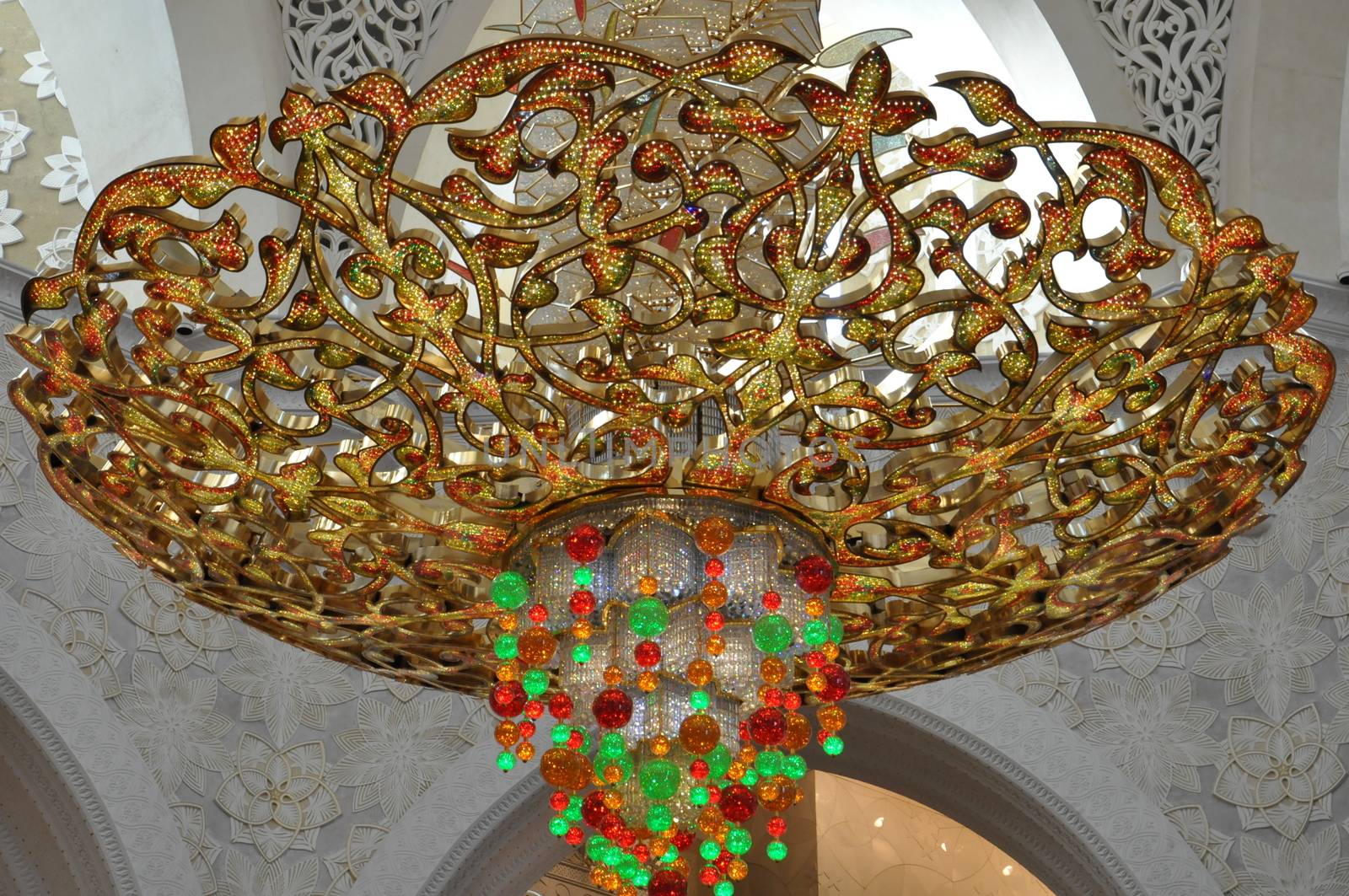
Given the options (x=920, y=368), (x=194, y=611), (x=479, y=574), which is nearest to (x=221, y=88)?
(x=194, y=611)

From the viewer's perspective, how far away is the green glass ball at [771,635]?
8.36 ft

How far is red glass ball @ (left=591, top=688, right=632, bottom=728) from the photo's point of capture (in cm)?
251

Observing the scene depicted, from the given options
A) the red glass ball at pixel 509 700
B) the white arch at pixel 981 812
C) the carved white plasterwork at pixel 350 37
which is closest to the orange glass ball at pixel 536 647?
the red glass ball at pixel 509 700

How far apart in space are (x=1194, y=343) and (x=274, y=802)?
3.91 m

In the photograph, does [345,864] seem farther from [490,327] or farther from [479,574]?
[490,327]

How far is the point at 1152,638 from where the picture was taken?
5512 millimetres

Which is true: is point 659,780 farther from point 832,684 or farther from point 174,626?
point 174,626

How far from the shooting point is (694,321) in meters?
2.32

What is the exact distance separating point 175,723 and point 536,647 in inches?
125

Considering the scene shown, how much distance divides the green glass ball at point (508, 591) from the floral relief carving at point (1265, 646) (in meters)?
3.56

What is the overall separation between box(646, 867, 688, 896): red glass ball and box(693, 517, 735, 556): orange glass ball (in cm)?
59

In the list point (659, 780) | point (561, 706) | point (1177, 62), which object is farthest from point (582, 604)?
point (1177, 62)

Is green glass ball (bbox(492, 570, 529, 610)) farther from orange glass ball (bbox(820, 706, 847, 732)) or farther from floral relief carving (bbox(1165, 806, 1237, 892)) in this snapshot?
floral relief carving (bbox(1165, 806, 1237, 892))

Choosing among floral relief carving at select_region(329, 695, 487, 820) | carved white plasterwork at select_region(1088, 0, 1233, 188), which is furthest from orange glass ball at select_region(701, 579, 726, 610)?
carved white plasterwork at select_region(1088, 0, 1233, 188)
